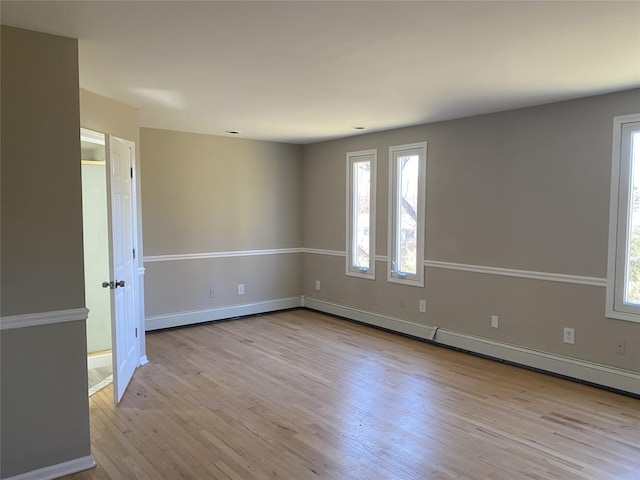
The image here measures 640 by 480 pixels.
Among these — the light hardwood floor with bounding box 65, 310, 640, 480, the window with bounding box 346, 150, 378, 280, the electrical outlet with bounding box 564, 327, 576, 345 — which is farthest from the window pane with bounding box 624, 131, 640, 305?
the window with bounding box 346, 150, 378, 280

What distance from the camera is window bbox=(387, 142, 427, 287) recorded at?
16.6ft

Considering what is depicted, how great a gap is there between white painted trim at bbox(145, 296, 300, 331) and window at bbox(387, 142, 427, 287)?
185 centimetres

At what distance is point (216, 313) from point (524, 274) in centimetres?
373

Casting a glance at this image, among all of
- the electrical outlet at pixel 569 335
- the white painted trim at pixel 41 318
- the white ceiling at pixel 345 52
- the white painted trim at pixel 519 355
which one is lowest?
the white painted trim at pixel 519 355

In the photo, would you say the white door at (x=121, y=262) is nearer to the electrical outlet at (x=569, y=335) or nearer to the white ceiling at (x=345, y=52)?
the white ceiling at (x=345, y=52)

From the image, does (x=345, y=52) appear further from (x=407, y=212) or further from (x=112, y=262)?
(x=407, y=212)

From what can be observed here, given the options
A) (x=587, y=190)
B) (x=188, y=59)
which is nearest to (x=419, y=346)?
(x=587, y=190)

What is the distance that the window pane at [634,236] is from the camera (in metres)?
3.48

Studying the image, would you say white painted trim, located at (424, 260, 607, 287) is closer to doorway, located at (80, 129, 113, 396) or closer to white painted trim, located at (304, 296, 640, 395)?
white painted trim, located at (304, 296, 640, 395)

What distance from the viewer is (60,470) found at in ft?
8.14

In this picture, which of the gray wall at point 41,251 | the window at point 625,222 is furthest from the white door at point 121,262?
the window at point 625,222

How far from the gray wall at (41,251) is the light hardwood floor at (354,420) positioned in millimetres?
343

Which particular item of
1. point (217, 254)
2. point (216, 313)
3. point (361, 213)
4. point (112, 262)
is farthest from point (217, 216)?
point (112, 262)

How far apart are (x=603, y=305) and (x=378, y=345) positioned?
2163mm
